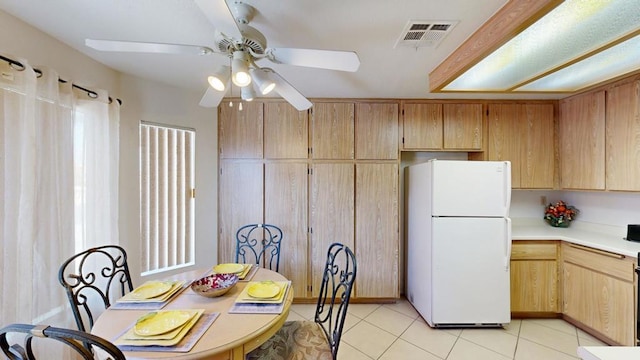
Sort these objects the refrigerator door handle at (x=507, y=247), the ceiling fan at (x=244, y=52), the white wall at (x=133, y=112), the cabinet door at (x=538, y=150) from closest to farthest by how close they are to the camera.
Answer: the ceiling fan at (x=244, y=52) → the white wall at (x=133, y=112) → the refrigerator door handle at (x=507, y=247) → the cabinet door at (x=538, y=150)

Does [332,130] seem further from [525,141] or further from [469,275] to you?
[525,141]

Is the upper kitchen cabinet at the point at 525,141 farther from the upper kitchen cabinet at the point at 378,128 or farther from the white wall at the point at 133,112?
the white wall at the point at 133,112

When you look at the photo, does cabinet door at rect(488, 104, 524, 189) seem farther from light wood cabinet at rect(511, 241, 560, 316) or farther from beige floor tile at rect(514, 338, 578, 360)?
beige floor tile at rect(514, 338, 578, 360)

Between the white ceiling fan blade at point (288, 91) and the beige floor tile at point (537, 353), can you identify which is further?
the beige floor tile at point (537, 353)

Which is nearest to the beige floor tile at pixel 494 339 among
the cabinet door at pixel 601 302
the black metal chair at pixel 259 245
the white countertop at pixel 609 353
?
the cabinet door at pixel 601 302

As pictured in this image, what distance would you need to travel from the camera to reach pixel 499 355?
206 cm

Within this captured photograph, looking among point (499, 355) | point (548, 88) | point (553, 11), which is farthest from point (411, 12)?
point (499, 355)

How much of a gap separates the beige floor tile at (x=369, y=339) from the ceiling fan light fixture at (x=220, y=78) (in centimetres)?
227

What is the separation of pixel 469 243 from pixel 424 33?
1.85m

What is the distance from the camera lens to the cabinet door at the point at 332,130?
2865mm

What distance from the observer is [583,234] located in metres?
2.53

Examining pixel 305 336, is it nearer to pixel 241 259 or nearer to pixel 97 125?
pixel 241 259

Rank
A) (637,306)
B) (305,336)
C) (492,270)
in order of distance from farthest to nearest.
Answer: (492,270)
(637,306)
(305,336)

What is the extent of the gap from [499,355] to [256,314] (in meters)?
2.08
